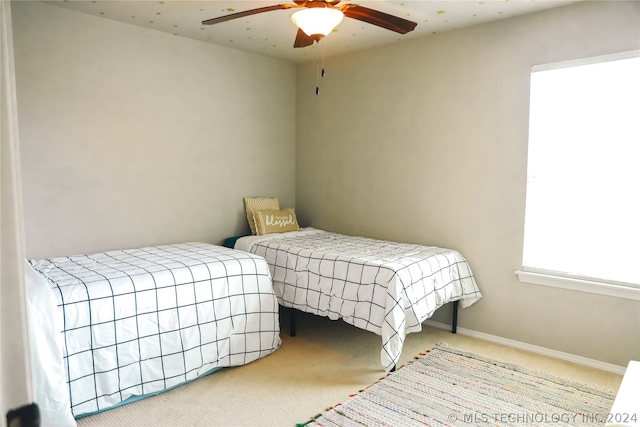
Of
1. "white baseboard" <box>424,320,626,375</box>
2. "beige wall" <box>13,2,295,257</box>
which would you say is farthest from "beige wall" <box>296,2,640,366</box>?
"beige wall" <box>13,2,295,257</box>

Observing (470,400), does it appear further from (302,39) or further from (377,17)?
(302,39)

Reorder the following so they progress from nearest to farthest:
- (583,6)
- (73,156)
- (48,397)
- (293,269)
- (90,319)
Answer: (48,397), (90,319), (583,6), (73,156), (293,269)

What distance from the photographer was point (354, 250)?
10.6 feet

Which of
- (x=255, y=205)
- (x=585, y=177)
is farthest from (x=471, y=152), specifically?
(x=255, y=205)

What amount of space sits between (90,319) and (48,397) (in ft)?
1.25

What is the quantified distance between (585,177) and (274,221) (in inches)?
94.4

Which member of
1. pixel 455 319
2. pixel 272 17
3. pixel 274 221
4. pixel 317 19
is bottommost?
pixel 455 319

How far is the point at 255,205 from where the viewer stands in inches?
158

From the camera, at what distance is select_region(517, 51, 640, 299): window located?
268 centimetres

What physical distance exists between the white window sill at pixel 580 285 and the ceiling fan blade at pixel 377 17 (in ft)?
6.25

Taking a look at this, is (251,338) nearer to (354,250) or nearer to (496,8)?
(354,250)

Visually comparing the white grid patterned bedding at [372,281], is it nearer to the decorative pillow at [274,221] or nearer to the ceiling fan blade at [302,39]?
the decorative pillow at [274,221]

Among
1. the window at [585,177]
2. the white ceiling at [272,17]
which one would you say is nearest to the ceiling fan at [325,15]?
the white ceiling at [272,17]

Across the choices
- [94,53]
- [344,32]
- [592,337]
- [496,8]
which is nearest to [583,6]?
[496,8]
